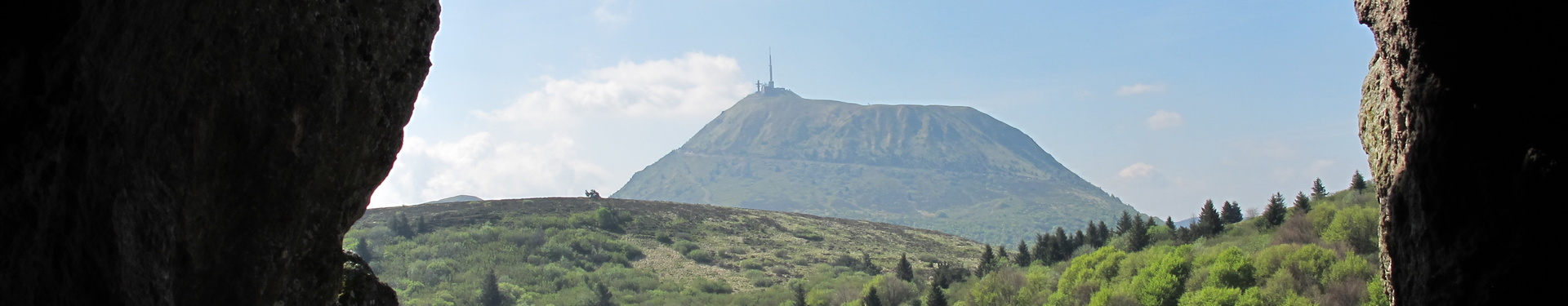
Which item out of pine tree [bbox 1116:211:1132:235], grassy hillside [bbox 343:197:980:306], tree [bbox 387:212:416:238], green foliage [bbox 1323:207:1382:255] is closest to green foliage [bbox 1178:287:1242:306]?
green foliage [bbox 1323:207:1382:255]

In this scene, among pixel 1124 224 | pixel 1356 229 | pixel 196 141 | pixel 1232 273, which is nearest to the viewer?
pixel 196 141

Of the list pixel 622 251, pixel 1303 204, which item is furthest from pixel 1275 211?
pixel 622 251

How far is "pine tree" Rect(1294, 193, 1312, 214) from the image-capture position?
32.2 metres

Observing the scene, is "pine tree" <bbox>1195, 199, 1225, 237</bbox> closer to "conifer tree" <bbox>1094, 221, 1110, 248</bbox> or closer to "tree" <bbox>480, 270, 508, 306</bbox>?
"conifer tree" <bbox>1094, 221, 1110, 248</bbox>

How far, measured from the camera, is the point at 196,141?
3.75 metres

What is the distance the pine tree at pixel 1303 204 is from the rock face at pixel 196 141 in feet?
104

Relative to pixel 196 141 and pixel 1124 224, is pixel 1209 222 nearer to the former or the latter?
pixel 1124 224

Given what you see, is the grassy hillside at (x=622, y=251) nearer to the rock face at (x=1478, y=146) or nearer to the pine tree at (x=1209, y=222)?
the pine tree at (x=1209, y=222)

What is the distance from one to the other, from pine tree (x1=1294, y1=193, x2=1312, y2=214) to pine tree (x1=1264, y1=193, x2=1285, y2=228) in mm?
465

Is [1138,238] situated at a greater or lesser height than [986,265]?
greater

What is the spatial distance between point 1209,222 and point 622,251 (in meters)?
46.4

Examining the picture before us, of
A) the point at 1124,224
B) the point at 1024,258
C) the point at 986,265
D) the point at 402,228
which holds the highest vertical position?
the point at 402,228

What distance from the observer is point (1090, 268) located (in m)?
32.1

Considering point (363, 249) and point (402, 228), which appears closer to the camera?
point (363, 249)
